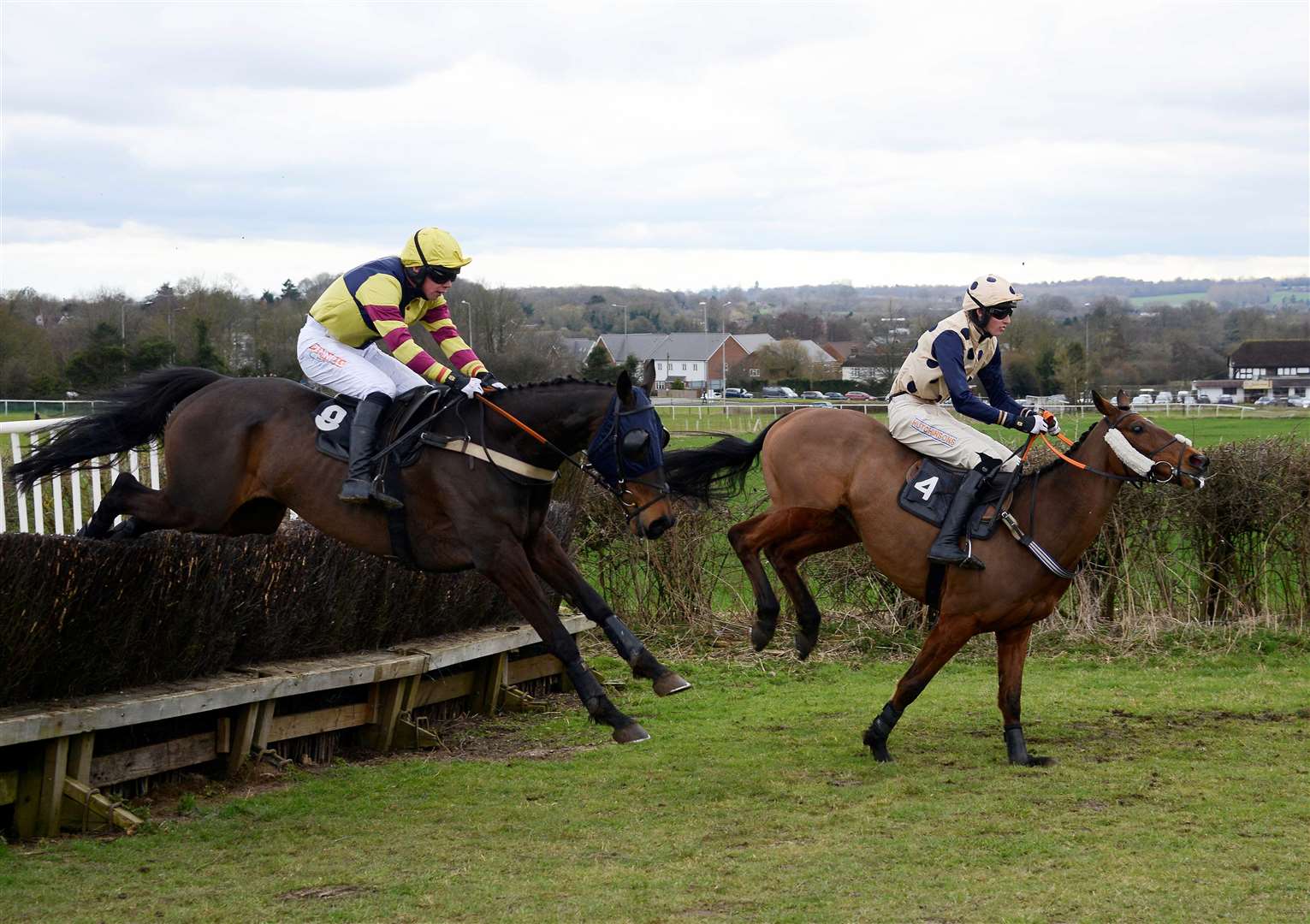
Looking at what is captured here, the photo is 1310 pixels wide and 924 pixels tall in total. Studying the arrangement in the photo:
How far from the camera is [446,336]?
22.4 ft

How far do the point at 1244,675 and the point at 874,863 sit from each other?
18.3 feet

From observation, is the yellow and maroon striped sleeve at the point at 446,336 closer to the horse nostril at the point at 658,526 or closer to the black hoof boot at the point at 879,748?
the horse nostril at the point at 658,526

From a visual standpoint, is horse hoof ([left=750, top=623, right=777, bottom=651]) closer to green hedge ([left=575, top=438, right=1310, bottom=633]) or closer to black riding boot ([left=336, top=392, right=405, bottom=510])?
black riding boot ([left=336, top=392, right=405, bottom=510])

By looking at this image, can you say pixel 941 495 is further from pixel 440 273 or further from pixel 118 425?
pixel 118 425

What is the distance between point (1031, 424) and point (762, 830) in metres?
2.59

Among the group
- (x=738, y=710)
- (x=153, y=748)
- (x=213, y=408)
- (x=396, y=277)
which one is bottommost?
(x=738, y=710)

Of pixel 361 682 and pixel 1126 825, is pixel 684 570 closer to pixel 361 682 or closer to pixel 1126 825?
pixel 361 682

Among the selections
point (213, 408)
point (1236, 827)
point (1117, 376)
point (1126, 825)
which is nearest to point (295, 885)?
point (213, 408)

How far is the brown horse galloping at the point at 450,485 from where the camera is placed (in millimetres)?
5910

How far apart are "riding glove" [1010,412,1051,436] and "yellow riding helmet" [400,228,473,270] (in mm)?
2977

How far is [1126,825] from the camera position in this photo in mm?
5355

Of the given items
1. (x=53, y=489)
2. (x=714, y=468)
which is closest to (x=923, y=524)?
(x=714, y=468)

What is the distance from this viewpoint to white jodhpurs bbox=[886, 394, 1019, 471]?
6781 millimetres

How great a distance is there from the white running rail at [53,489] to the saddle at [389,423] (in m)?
1.43
